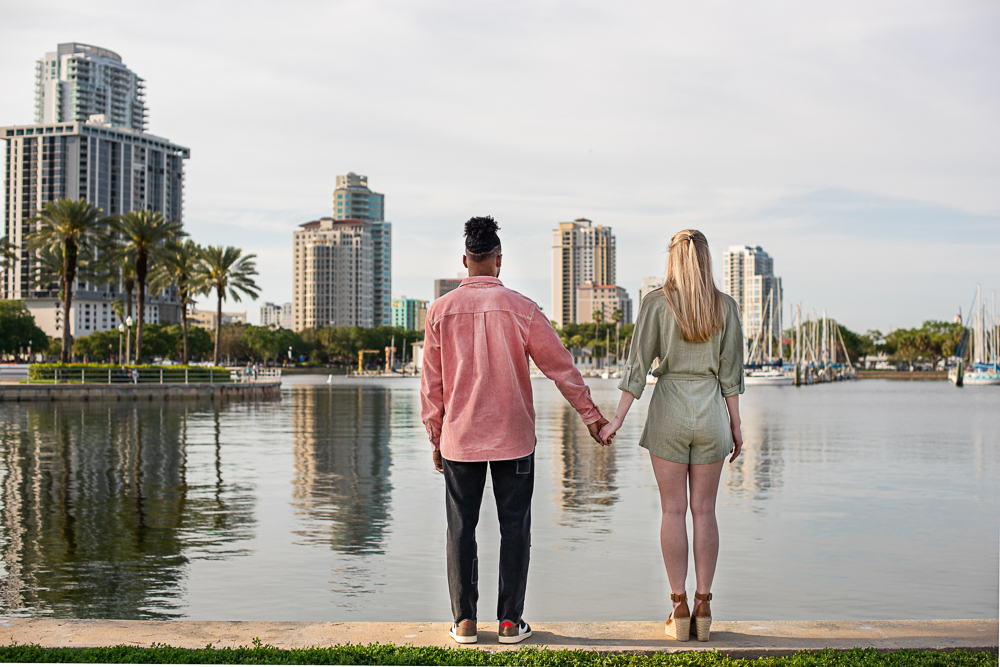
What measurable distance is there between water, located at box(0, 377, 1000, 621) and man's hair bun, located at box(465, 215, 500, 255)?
375 centimetres

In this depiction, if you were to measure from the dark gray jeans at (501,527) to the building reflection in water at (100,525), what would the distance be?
3.54 metres

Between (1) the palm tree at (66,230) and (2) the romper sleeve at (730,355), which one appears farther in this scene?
(1) the palm tree at (66,230)

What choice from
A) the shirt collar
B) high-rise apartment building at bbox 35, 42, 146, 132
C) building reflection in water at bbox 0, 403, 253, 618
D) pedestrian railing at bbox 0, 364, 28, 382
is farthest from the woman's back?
pedestrian railing at bbox 0, 364, 28, 382

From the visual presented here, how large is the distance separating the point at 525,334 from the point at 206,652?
2.21 m

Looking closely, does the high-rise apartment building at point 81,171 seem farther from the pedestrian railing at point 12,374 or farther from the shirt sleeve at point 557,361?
the shirt sleeve at point 557,361

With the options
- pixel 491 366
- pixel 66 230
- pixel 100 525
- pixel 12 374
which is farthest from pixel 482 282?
pixel 12 374

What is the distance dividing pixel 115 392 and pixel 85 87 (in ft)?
72.4

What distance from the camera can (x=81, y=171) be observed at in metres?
54.8

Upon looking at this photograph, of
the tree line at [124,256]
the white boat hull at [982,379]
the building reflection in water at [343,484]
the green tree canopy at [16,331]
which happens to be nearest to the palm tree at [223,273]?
the tree line at [124,256]

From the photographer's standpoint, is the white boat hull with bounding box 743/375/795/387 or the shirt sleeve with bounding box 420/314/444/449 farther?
the white boat hull with bounding box 743/375/795/387

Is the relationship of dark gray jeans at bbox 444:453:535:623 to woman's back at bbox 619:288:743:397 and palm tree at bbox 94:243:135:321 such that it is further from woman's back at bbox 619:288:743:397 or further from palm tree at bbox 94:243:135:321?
palm tree at bbox 94:243:135:321

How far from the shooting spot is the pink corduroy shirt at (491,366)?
4387mm

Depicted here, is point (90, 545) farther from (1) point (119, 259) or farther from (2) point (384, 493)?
(1) point (119, 259)

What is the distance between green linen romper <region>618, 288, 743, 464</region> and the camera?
4.53 metres
